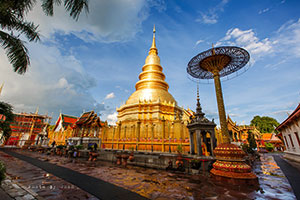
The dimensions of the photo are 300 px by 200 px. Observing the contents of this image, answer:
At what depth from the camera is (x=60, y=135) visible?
2580cm

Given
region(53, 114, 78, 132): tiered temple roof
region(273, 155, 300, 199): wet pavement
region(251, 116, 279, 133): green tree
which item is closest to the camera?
region(273, 155, 300, 199): wet pavement

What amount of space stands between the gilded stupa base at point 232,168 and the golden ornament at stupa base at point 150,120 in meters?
3.45

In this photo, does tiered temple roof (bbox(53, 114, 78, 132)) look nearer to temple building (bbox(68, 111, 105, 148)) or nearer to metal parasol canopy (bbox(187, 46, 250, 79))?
temple building (bbox(68, 111, 105, 148))

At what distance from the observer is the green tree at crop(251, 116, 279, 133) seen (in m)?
45.0

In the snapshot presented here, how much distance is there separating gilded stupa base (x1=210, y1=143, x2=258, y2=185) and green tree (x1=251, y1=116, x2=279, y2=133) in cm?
5012

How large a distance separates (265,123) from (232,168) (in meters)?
54.5

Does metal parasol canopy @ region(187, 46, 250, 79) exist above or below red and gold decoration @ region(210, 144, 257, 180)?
above

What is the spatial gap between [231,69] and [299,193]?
29.4 feet

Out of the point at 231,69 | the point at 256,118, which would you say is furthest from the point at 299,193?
the point at 256,118

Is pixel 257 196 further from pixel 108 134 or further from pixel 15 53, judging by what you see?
pixel 108 134

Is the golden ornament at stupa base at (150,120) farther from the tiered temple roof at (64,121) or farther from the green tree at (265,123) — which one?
the green tree at (265,123)

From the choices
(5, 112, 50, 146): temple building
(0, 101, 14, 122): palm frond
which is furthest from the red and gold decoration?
(5, 112, 50, 146): temple building

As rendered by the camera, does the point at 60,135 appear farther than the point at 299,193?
Yes

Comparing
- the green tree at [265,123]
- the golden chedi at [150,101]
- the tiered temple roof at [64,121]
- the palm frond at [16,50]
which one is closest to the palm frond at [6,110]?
the palm frond at [16,50]
